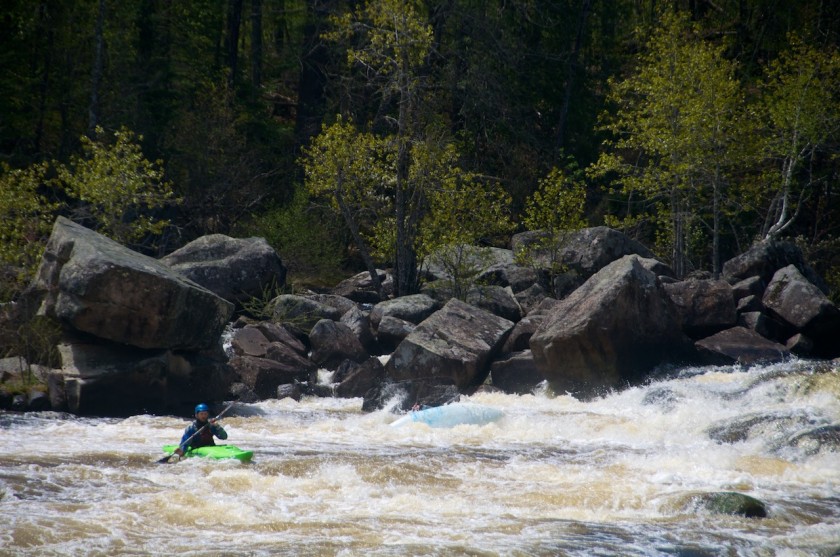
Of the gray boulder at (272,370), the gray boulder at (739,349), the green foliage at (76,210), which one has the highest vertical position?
the green foliage at (76,210)

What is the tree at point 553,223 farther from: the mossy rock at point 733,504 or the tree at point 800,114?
the mossy rock at point 733,504

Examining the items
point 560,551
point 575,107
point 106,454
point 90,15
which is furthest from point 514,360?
point 90,15

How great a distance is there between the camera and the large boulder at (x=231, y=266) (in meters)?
19.6

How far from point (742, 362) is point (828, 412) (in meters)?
3.57

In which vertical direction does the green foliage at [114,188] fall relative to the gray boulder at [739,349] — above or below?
above

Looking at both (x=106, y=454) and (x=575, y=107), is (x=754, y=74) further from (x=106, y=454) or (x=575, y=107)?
(x=106, y=454)

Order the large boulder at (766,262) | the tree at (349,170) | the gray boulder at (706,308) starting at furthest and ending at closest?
1. the tree at (349,170)
2. the large boulder at (766,262)
3. the gray boulder at (706,308)

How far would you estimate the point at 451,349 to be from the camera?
1600 centimetres

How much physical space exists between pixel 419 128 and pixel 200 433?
39.6ft

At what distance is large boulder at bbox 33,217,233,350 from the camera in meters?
13.6

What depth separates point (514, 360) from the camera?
16.1m

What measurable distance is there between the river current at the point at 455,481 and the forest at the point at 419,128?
696 cm

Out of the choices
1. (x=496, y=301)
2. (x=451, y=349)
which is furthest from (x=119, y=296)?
(x=496, y=301)

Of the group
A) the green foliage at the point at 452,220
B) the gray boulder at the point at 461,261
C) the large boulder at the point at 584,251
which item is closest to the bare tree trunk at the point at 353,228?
the gray boulder at the point at 461,261
